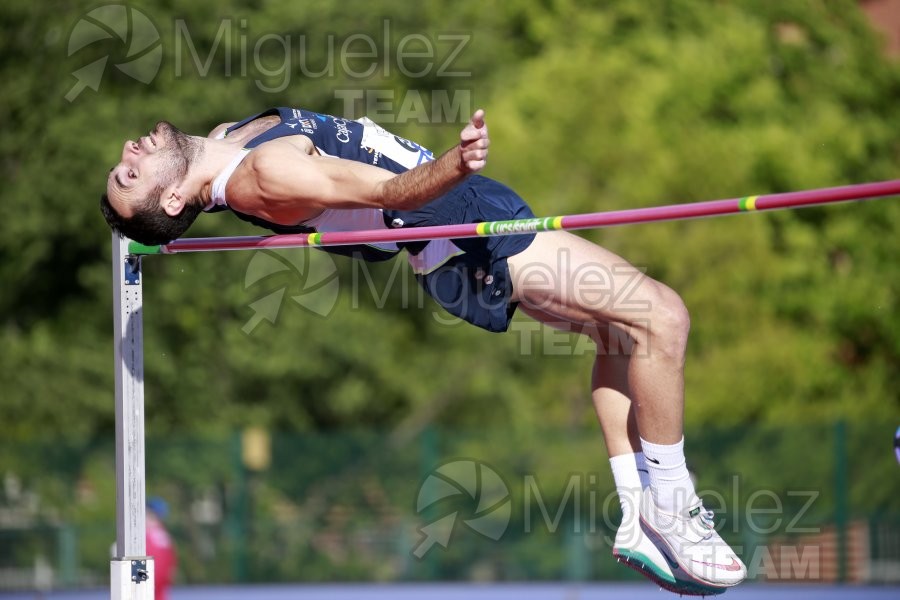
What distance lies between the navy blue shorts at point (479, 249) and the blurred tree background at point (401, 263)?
975cm

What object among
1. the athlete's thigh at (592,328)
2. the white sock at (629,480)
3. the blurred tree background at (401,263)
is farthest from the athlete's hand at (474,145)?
the blurred tree background at (401,263)

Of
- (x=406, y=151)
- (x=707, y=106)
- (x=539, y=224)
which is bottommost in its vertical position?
(x=539, y=224)

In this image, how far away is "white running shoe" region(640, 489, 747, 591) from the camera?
13.6ft

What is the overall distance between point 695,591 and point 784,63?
18566 millimetres

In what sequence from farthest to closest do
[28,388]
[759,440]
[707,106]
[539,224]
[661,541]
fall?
[707,106]
[28,388]
[759,440]
[661,541]
[539,224]

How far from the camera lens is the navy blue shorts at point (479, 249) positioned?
14.1 feet

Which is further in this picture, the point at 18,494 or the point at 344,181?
the point at 18,494

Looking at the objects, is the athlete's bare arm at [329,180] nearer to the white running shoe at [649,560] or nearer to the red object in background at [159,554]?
the white running shoe at [649,560]

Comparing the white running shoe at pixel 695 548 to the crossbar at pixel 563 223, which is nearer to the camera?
the crossbar at pixel 563 223

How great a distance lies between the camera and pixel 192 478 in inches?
558

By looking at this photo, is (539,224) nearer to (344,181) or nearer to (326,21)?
(344,181)

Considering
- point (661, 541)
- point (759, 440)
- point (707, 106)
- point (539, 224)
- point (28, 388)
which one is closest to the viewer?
point (539, 224)

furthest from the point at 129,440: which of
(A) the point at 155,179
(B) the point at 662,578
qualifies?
(B) the point at 662,578

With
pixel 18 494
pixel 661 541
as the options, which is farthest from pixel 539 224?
pixel 18 494
